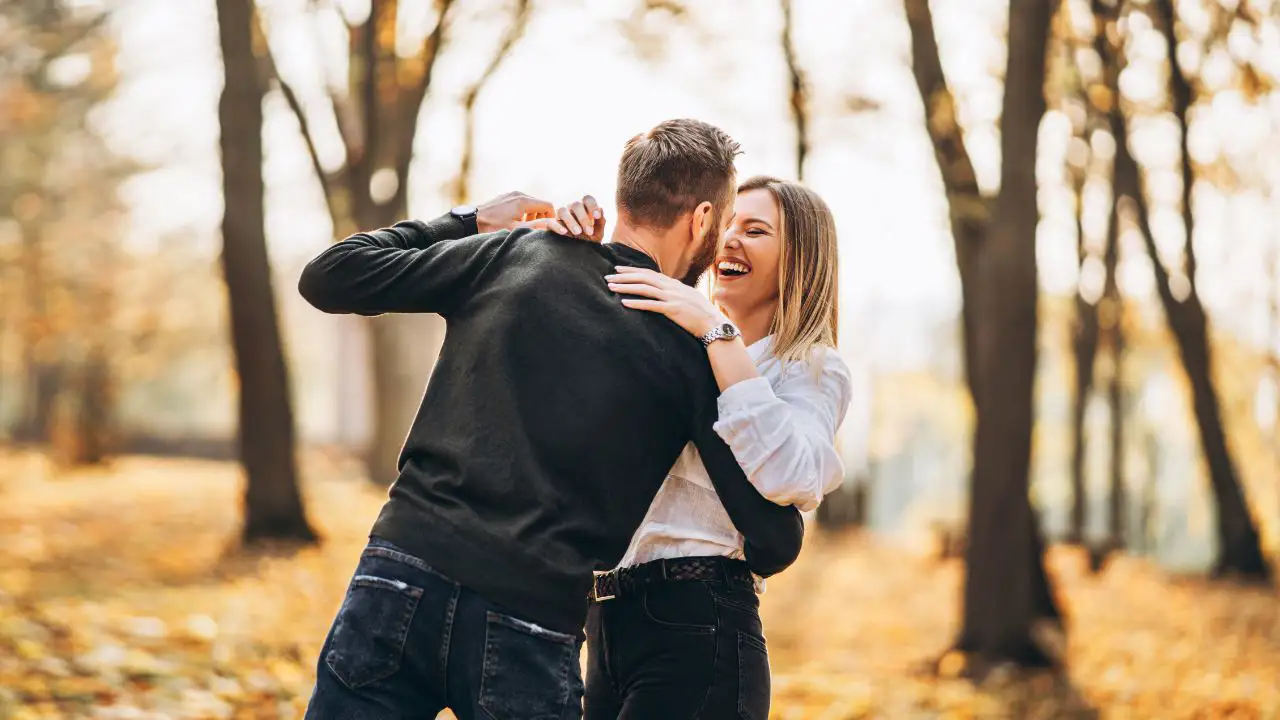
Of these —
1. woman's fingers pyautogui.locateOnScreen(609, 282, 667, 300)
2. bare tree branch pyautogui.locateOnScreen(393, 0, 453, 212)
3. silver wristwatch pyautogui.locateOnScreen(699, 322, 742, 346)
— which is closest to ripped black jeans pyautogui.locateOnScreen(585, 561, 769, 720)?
silver wristwatch pyautogui.locateOnScreen(699, 322, 742, 346)

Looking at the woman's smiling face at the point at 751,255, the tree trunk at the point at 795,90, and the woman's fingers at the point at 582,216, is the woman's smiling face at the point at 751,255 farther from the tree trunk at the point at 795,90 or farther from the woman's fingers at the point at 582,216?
the tree trunk at the point at 795,90

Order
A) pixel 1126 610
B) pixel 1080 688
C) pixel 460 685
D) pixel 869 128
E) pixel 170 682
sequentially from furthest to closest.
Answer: pixel 869 128
pixel 1126 610
pixel 1080 688
pixel 170 682
pixel 460 685

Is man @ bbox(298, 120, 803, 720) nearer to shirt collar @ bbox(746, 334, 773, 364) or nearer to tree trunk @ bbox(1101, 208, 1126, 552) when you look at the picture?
shirt collar @ bbox(746, 334, 773, 364)

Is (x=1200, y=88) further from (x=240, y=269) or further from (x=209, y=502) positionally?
(x=209, y=502)

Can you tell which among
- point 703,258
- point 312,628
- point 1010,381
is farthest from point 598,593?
point 1010,381

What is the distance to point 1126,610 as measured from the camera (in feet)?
49.4

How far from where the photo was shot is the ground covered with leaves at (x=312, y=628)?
6.76 m

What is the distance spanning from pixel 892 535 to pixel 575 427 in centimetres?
2251

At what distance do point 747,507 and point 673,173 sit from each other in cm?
78

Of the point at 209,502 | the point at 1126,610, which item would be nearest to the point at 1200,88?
the point at 1126,610

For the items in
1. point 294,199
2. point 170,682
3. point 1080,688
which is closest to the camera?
point 170,682

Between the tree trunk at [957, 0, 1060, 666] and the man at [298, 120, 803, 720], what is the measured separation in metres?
7.02

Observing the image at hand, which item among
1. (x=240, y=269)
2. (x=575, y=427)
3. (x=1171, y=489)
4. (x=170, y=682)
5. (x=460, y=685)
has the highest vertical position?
(x=240, y=269)

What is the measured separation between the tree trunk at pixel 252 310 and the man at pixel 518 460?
9783mm
